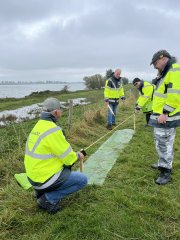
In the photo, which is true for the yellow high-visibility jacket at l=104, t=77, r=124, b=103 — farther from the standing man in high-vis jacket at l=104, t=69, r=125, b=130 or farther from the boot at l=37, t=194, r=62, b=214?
the boot at l=37, t=194, r=62, b=214

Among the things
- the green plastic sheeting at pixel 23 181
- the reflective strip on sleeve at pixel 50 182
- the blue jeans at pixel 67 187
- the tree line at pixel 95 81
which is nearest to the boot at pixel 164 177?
the blue jeans at pixel 67 187

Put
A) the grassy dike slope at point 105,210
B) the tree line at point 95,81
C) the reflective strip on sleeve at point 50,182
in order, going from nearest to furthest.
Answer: the grassy dike slope at point 105,210
the reflective strip on sleeve at point 50,182
the tree line at point 95,81

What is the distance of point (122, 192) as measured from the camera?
5.07 metres

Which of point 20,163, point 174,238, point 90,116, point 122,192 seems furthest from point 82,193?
point 90,116

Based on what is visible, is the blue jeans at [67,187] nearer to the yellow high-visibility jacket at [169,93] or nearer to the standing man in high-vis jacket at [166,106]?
the standing man in high-vis jacket at [166,106]

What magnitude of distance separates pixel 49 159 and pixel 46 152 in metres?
0.13

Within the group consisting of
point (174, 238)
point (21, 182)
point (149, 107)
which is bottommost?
point (174, 238)

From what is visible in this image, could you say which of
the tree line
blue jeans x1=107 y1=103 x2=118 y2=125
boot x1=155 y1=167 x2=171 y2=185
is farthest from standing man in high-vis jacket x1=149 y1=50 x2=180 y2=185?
the tree line

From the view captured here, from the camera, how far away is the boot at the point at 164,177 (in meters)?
5.53

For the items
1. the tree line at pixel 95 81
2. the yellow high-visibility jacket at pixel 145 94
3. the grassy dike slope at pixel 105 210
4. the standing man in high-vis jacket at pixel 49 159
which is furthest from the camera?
the tree line at pixel 95 81

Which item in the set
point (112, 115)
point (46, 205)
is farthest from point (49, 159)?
point (112, 115)

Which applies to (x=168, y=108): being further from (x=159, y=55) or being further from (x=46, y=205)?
(x=46, y=205)

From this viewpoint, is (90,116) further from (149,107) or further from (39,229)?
(39,229)

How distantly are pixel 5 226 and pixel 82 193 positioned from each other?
1402 millimetres
